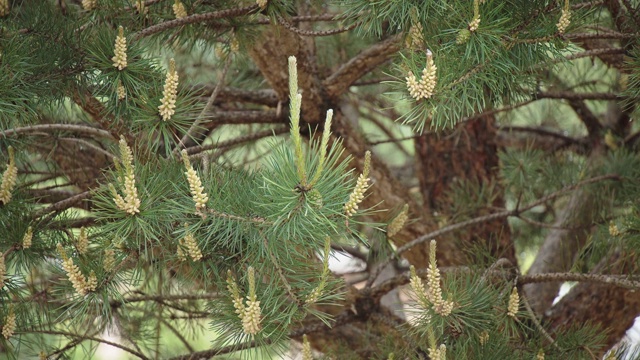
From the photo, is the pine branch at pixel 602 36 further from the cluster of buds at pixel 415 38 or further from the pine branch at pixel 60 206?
the pine branch at pixel 60 206

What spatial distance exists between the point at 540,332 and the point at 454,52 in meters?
0.66

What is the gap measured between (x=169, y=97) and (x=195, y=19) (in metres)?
0.27

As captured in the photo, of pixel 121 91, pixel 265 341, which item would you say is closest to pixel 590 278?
pixel 265 341

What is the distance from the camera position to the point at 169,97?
134 centimetres

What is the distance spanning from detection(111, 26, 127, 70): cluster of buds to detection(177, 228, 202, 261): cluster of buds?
322mm

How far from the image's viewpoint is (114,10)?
1574 millimetres

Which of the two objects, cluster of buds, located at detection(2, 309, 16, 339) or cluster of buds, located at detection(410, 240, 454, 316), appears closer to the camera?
cluster of buds, located at detection(410, 240, 454, 316)

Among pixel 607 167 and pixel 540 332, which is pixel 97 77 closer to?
pixel 540 332

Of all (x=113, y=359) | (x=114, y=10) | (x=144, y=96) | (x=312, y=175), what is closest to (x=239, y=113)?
(x=114, y=10)

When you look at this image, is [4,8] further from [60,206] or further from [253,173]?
[253,173]

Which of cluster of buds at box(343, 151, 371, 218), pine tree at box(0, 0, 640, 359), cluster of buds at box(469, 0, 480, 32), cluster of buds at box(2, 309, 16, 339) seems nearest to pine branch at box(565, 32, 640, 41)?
pine tree at box(0, 0, 640, 359)

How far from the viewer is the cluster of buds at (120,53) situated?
1.36 metres

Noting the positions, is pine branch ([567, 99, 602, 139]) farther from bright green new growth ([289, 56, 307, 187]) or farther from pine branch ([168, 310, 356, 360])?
bright green new growth ([289, 56, 307, 187])

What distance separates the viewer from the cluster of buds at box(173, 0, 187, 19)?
153 centimetres
